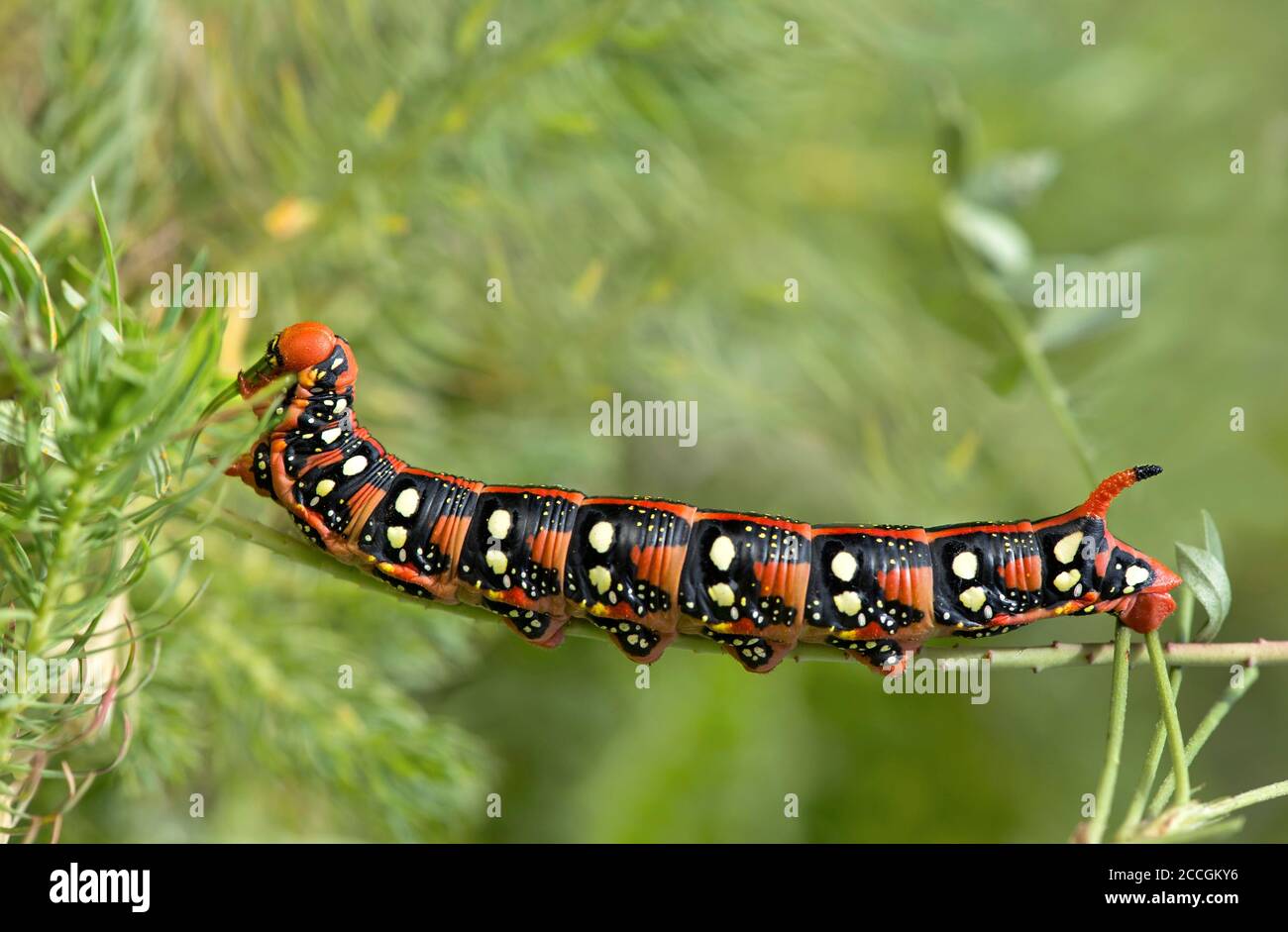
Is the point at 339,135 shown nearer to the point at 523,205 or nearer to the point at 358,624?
the point at 523,205

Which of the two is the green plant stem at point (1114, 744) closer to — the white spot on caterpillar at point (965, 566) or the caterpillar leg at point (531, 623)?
the white spot on caterpillar at point (965, 566)

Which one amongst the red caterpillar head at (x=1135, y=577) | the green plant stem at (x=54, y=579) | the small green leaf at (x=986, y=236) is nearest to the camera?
the green plant stem at (x=54, y=579)

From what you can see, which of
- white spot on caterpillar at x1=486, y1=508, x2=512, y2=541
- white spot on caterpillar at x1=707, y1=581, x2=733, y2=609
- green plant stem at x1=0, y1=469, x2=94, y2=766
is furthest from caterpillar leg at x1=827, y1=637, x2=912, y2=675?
green plant stem at x1=0, y1=469, x2=94, y2=766

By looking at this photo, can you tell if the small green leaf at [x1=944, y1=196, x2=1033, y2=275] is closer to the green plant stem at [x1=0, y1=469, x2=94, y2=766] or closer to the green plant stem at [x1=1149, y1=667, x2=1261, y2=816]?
the green plant stem at [x1=1149, y1=667, x2=1261, y2=816]

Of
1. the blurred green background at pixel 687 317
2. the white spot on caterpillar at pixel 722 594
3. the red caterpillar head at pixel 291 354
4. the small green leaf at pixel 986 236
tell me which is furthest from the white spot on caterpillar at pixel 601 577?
the small green leaf at pixel 986 236

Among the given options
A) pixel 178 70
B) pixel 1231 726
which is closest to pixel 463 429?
pixel 178 70
